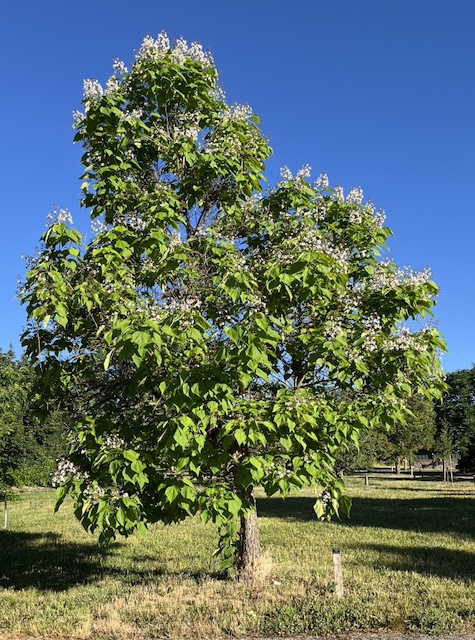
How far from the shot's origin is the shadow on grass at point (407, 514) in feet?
78.0

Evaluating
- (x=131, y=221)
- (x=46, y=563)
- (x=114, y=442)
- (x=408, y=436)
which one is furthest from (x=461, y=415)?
(x=114, y=442)

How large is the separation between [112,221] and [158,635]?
275 inches

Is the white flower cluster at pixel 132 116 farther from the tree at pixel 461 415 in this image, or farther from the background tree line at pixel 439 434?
the tree at pixel 461 415

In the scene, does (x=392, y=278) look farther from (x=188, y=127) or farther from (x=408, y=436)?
(x=408, y=436)

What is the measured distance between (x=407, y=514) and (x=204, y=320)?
995 inches

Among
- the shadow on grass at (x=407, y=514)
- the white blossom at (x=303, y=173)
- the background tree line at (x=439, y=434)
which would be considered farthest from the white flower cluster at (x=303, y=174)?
the background tree line at (x=439, y=434)

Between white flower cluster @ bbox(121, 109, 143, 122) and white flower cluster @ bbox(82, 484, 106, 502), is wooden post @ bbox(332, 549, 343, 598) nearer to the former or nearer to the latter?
white flower cluster @ bbox(82, 484, 106, 502)

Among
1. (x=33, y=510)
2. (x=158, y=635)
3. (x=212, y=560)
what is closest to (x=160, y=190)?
(x=158, y=635)

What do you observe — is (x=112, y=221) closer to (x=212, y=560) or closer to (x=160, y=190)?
(x=160, y=190)

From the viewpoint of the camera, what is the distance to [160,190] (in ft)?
30.9

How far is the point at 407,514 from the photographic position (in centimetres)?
2875

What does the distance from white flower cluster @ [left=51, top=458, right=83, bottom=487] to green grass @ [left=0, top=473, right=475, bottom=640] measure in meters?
2.70

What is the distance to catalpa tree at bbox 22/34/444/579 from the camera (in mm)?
7609

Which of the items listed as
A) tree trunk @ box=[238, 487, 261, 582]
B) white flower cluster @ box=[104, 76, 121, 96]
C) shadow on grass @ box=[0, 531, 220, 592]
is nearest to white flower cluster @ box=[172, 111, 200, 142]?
white flower cluster @ box=[104, 76, 121, 96]
